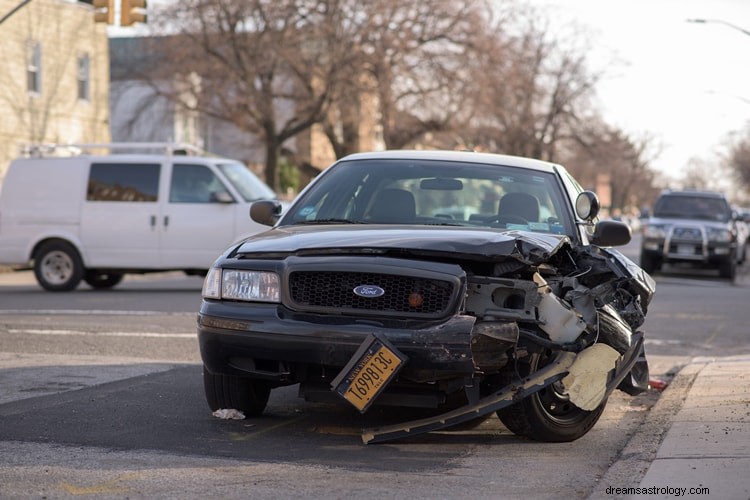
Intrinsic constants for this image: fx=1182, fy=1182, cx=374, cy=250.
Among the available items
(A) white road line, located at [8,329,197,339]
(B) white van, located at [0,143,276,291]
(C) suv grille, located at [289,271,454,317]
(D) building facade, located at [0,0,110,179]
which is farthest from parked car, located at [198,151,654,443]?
(D) building facade, located at [0,0,110,179]

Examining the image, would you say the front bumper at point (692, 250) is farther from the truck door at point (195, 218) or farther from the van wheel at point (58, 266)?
the van wheel at point (58, 266)

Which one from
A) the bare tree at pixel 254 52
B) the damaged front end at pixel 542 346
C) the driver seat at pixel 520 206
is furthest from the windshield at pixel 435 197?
the bare tree at pixel 254 52

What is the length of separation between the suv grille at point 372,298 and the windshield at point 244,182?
38.9 feet

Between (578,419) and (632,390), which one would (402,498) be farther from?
(632,390)

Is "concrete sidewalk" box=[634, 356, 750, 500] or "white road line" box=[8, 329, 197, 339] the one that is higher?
"concrete sidewalk" box=[634, 356, 750, 500]

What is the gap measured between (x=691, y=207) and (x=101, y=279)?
45.2 ft

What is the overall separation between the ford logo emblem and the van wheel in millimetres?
12809

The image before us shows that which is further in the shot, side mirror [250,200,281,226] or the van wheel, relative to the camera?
the van wheel

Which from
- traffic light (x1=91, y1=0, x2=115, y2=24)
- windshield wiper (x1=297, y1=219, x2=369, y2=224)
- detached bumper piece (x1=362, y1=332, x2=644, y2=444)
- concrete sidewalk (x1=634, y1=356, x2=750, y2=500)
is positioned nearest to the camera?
concrete sidewalk (x1=634, y1=356, x2=750, y2=500)

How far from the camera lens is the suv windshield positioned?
26.4 metres

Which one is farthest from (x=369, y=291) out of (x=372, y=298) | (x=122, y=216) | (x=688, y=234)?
(x=688, y=234)

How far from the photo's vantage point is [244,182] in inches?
711

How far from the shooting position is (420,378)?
5.84 meters

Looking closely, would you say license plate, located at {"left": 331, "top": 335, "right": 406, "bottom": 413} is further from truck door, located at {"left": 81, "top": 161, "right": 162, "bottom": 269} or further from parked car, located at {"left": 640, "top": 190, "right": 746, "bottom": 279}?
parked car, located at {"left": 640, "top": 190, "right": 746, "bottom": 279}
